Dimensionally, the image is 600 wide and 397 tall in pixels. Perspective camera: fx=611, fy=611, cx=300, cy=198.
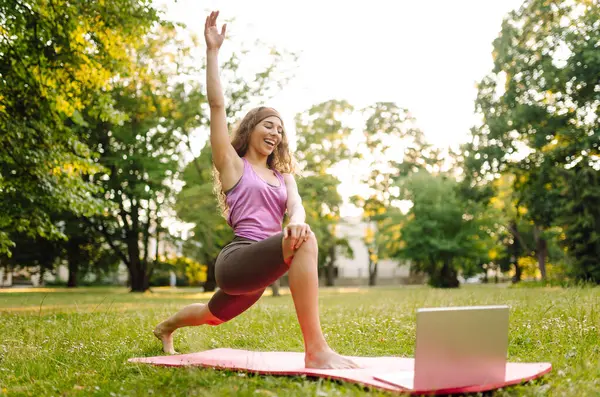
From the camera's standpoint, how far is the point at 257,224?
3934 mm

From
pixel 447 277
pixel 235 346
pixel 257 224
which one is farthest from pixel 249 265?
pixel 447 277

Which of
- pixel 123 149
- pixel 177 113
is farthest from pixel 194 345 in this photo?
pixel 123 149

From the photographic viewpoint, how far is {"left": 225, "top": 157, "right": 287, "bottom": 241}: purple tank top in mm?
3934

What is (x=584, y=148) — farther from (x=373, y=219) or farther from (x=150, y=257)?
(x=150, y=257)

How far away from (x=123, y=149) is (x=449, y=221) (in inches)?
608

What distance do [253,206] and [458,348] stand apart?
5.33 feet

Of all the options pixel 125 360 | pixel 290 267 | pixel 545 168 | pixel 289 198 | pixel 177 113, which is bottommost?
pixel 125 360

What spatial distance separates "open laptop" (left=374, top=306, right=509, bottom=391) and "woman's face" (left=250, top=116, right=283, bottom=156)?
71.3 inches

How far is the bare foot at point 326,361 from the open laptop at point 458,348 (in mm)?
489

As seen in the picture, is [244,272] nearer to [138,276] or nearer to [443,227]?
[443,227]

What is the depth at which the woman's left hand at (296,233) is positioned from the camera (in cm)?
345

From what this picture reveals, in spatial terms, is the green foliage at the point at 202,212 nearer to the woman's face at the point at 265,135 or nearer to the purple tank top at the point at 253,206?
the woman's face at the point at 265,135

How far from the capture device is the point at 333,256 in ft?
142

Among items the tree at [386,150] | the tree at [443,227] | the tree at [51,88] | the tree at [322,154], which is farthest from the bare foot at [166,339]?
the tree at [386,150]
